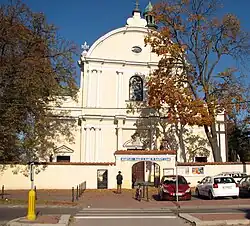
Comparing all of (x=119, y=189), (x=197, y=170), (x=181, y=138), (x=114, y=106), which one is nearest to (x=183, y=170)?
(x=197, y=170)

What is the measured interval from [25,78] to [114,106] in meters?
16.9

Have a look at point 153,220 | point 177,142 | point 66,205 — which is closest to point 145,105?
point 177,142

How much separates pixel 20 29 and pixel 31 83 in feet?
11.7

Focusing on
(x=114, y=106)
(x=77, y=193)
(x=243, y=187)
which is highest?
(x=114, y=106)

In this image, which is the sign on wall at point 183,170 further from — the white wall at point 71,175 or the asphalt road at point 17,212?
the asphalt road at point 17,212

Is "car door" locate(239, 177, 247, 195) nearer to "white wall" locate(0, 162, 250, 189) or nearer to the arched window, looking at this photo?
"white wall" locate(0, 162, 250, 189)

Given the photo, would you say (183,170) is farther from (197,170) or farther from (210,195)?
(210,195)

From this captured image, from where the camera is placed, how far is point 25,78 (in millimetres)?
22891

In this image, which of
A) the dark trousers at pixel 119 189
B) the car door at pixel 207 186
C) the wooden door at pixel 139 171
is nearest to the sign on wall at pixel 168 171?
the dark trousers at pixel 119 189

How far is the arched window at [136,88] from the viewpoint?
4016 centimetres

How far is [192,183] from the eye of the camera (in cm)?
3147

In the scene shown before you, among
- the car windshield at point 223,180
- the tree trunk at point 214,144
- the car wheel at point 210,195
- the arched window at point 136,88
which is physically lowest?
the car wheel at point 210,195

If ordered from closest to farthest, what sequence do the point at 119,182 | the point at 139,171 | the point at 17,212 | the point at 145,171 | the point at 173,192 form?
the point at 17,212, the point at 173,192, the point at 119,182, the point at 139,171, the point at 145,171

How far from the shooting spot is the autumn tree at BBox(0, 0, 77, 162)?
2290cm
